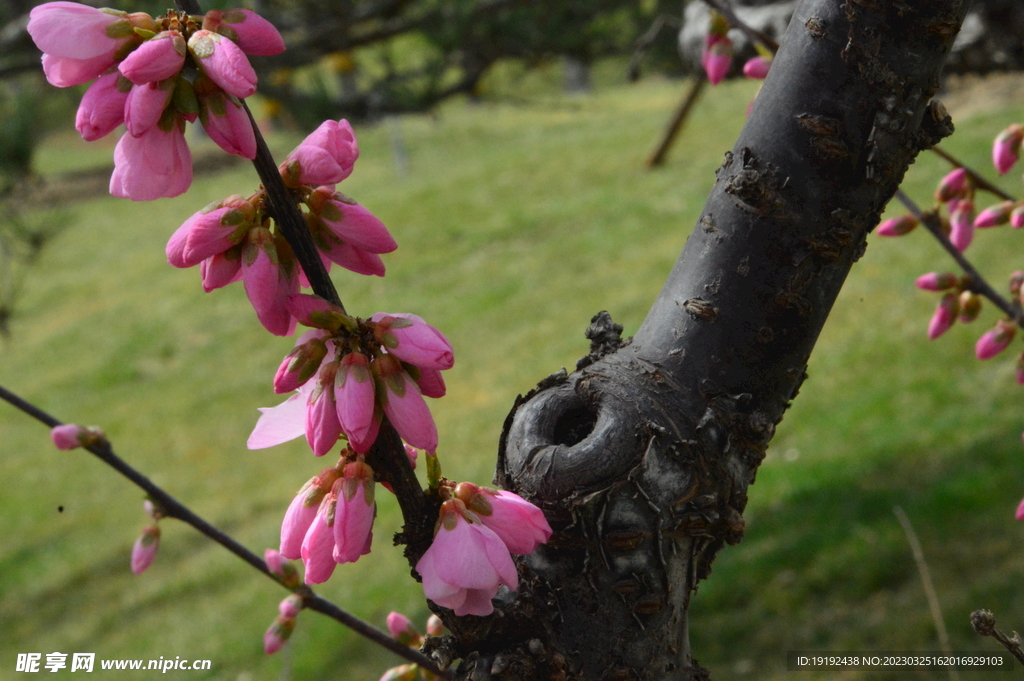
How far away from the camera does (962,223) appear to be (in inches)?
45.5

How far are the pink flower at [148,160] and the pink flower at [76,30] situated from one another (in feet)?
0.17

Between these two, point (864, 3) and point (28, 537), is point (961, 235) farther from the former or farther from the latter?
point (28, 537)

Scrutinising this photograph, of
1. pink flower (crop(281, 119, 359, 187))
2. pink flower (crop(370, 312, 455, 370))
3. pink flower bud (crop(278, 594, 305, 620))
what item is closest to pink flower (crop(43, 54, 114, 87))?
pink flower (crop(281, 119, 359, 187))

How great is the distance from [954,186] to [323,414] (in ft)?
3.09

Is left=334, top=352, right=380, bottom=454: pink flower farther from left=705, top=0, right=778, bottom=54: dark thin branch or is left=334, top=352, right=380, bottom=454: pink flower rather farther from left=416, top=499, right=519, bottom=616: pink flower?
left=705, top=0, right=778, bottom=54: dark thin branch

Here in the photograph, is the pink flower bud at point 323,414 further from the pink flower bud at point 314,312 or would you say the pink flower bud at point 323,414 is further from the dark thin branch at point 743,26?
the dark thin branch at point 743,26

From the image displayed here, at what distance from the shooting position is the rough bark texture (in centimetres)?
64

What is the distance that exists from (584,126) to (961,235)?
932cm

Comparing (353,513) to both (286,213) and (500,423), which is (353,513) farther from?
(500,423)

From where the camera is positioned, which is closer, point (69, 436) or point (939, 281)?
point (69, 436)

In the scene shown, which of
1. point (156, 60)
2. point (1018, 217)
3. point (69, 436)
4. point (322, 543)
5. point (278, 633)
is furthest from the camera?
point (1018, 217)

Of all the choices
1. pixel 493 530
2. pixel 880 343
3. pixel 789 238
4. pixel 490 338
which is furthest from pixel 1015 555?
pixel 490 338

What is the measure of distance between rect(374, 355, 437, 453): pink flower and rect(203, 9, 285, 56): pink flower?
0.68 feet

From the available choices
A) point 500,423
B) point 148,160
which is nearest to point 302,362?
point 148,160
